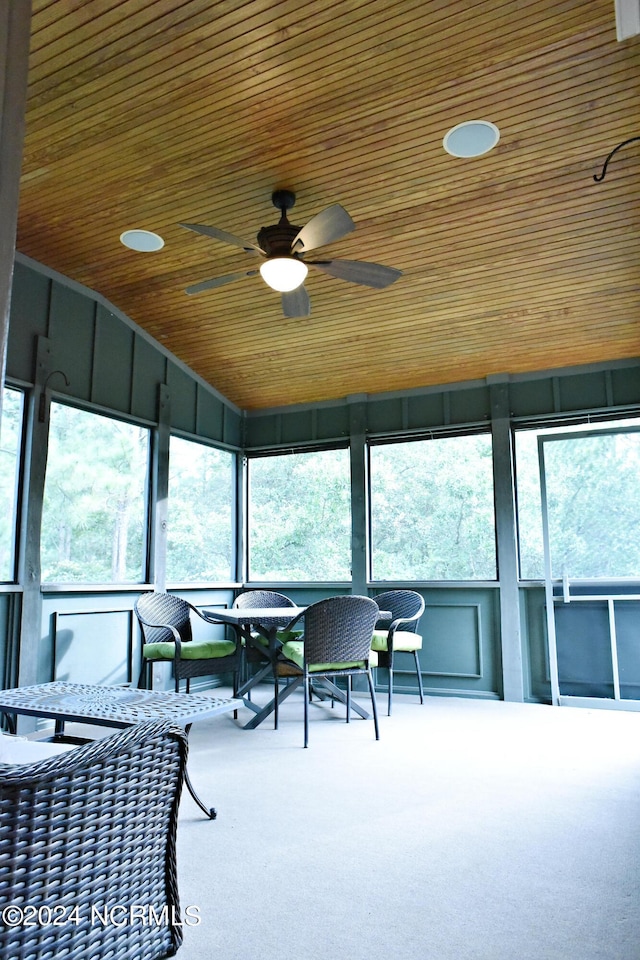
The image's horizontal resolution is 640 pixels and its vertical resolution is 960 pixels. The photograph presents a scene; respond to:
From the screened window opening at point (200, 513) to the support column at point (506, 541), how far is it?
2.74 m

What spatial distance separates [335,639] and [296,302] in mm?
2127

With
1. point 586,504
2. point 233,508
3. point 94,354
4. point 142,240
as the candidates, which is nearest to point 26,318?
point 94,354

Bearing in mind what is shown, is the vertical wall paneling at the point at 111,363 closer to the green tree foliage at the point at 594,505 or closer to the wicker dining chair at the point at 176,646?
the wicker dining chair at the point at 176,646

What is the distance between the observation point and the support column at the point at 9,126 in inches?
35.9

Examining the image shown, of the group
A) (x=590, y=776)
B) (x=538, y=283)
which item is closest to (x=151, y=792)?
(x=590, y=776)

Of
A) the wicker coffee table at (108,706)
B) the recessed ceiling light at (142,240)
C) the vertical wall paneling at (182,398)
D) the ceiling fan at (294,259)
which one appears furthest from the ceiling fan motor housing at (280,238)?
the vertical wall paneling at (182,398)

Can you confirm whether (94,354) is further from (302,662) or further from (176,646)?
(302,662)

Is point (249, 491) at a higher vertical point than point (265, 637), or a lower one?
higher

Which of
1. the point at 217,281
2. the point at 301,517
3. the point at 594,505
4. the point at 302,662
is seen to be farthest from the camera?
the point at 301,517

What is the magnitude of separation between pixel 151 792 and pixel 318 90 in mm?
3332

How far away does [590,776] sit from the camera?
11.8ft

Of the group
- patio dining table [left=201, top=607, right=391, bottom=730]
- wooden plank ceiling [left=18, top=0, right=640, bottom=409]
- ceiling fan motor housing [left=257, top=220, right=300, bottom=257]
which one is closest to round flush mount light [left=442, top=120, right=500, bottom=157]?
wooden plank ceiling [left=18, top=0, right=640, bottom=409]

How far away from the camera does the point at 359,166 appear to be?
4043 mm

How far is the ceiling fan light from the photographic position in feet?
12.3
